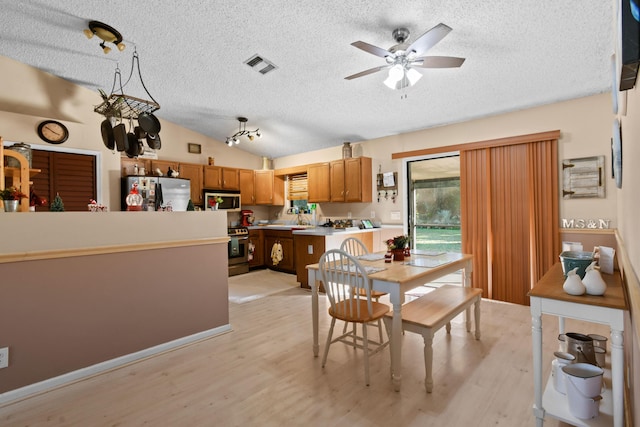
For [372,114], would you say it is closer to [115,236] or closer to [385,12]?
[385,12]

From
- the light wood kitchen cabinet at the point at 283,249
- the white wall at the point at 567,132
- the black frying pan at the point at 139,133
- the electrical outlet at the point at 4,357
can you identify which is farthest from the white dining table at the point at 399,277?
the light wood kitchen cabinet at the point at 283,249

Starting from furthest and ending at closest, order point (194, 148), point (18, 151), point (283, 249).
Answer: point (283, 249), point (194, 148), point (18, 151)

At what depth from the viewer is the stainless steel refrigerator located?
190 inches

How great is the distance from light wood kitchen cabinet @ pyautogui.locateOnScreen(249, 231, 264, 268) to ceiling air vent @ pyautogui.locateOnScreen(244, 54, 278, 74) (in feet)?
11.7

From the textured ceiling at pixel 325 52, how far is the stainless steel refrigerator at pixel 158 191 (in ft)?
4.00

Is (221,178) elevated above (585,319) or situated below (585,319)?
above

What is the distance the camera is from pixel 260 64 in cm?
350

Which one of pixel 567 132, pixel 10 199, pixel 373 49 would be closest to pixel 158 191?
pixel 10 199

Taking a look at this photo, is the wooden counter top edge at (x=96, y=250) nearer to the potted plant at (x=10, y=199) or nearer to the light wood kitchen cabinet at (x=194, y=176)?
the potted plant at (x=10, y=199)

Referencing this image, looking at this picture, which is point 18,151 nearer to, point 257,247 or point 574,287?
point 574,287

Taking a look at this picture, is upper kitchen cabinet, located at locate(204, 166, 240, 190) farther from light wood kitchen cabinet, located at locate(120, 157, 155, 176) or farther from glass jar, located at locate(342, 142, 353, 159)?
glass jar, located at locate(342, 142, 353, 159)

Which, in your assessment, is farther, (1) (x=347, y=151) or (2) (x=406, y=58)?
(1) (x=347, y=151)

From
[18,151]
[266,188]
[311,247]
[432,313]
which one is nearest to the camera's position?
[432,313]

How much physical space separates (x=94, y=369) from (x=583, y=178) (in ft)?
16.7
